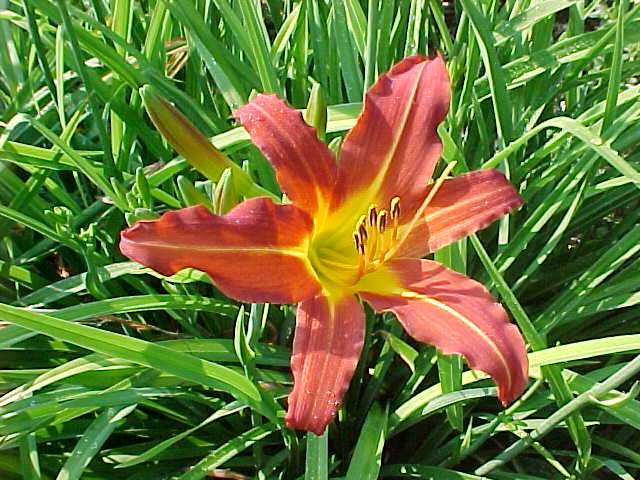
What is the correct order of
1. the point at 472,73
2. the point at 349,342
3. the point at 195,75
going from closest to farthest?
the point at 349,342
the point at 472,73
the point at 195,75

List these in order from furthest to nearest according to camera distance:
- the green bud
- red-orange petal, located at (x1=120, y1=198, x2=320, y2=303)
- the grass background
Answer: the grass background, the green bud, red-orange petal, located at (x1=120, y1=198, x2=320, y2=303)

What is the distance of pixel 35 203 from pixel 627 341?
0.89 metres

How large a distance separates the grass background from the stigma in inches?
5.1

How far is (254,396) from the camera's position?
1.03 metres

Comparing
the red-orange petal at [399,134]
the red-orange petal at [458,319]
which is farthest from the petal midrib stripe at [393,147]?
the red-orange petal at [458,319]

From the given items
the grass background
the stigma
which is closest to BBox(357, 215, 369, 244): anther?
the stigma

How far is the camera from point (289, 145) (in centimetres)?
96

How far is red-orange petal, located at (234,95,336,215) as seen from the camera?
3.13 ft

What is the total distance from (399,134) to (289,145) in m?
0.15

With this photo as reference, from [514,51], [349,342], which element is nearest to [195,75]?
[514,51]

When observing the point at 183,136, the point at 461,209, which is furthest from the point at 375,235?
the point at 183,136

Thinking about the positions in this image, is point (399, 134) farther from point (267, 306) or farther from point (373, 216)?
point (267, 306)

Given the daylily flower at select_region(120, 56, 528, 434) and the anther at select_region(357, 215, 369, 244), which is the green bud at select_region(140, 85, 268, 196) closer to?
the daylily flower at select_region(120, 56, 528, 434)

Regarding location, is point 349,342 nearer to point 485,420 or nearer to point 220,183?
point 220,183
